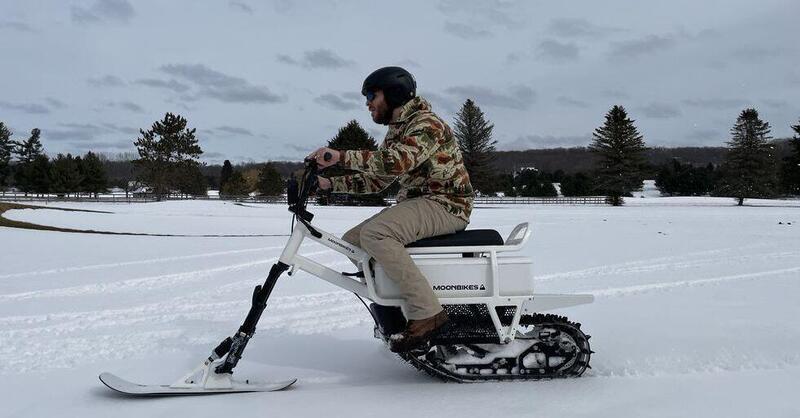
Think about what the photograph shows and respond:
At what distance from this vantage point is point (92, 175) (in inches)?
3457

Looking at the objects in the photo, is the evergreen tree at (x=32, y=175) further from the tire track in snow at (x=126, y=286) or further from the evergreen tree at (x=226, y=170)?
the tire track in snow at (x=126, y=286)

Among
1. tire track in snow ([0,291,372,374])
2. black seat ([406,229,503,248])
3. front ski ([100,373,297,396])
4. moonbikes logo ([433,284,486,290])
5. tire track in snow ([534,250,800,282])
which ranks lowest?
tire track in snow ([0,291,372,374])

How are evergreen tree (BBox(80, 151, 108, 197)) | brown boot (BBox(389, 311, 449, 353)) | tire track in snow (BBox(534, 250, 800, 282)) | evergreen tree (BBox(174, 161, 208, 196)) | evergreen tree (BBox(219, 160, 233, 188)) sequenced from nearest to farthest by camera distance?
brown boot (BBox(389, 311, 449, 353))
tire track in snow (BBox(534, 250, 800, 282))
evergreen tree (BBox(174, 161, 208, 196))
evergreen tree (BBox(80, 151, 108, 197))
evergreen tree (BBox(219, 160, 233, 188))

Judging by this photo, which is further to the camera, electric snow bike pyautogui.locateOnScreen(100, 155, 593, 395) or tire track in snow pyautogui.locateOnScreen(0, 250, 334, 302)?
tire track in snow pyautogui.locateOnScreen(0, 250, 334, 302)

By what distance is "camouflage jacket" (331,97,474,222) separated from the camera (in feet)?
11.5

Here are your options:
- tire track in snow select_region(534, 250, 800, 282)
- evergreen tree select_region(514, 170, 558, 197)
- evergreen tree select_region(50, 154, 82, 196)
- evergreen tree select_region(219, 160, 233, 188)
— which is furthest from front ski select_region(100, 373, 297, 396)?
evergreen tree select_region(219, 160, 233, 188)

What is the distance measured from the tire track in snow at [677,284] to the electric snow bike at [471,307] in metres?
3.73

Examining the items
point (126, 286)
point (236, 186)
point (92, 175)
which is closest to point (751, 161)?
point (126, 286)

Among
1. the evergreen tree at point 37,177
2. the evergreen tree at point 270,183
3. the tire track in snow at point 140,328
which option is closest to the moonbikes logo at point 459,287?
the tire track in snow at point 140,328

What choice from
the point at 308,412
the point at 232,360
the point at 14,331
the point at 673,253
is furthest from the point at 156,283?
the point at 673,253

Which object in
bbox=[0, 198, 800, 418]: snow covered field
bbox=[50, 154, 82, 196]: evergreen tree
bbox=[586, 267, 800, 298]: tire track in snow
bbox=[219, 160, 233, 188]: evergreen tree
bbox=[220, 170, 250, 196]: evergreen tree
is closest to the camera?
bbox=[0, 198, 800, 418]: snow covered field

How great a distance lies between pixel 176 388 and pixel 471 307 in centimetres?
192

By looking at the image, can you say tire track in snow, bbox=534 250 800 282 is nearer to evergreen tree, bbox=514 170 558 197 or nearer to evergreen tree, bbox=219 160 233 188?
evergreen tree, bbox=514 170 558 197

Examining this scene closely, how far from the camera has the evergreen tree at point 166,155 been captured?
70.5 meters
